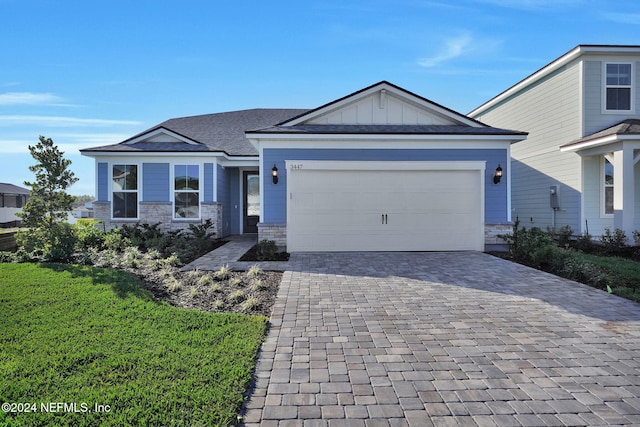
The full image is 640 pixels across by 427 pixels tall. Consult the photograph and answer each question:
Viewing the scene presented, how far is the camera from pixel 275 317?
4.73 metres

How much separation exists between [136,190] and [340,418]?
1276 cm

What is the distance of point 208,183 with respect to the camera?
13008mm

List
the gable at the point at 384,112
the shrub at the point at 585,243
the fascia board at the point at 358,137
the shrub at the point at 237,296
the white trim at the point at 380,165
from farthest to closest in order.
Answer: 1. the gable at the point at 384,112
2. the shrub at the point at 585,243
3. the white trim at the point at 380,165
4. the fascia board at the point at 358,137
5. the shrub at the point at 237,296

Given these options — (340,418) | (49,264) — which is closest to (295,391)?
(340,418)

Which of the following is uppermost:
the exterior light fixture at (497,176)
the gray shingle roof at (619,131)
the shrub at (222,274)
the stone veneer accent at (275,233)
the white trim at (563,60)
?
the white trim at (563,60)

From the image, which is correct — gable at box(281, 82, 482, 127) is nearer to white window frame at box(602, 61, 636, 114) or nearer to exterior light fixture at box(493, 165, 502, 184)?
exterior light fixture at box(493, 165, 502, 184)

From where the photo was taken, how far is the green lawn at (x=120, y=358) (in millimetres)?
2537

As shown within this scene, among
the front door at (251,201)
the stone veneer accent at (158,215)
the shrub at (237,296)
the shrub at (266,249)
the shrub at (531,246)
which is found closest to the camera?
the shrub at (237,296)

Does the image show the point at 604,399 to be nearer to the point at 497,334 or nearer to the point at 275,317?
the point at 497,334

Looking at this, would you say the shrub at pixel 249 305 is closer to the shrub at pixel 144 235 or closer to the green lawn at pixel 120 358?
the green lawn at pixel 120 358

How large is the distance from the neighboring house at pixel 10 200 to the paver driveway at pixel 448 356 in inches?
1492

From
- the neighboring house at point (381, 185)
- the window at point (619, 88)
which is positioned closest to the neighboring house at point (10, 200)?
the neighboring house at point (381, 185)

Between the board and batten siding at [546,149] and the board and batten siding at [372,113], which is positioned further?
the board and batten siding at [546,149]

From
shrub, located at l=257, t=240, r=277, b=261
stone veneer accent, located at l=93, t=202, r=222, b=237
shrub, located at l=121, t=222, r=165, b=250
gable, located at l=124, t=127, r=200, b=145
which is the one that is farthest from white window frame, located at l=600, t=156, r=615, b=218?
gable, located at l=124, t=127, r=200, b=145
